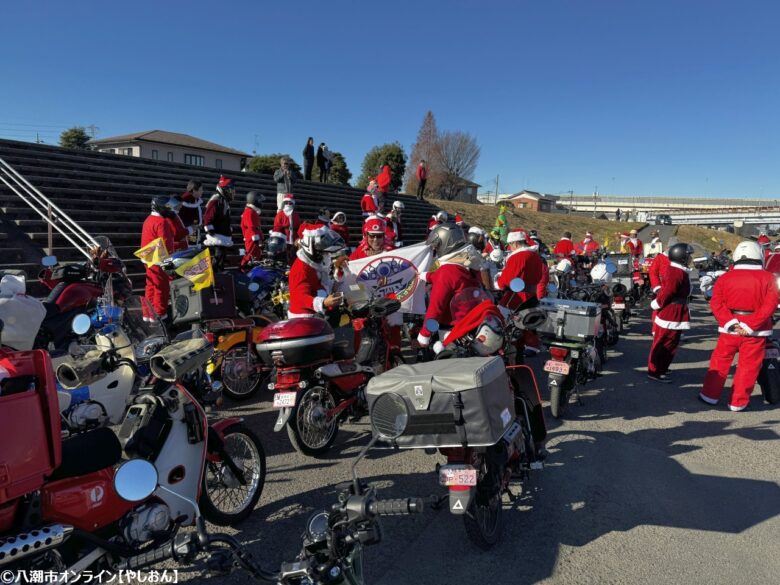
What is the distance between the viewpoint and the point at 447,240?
4.93 m

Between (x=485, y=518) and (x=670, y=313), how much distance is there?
5.41 meters

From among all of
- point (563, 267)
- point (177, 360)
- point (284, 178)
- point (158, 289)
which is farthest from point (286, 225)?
point (177, 360)

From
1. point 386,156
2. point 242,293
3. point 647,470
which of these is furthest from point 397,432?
point 386,156

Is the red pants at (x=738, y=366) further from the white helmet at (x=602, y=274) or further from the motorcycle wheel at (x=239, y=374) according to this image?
the motorcycle wheel at (x=239, y=374)

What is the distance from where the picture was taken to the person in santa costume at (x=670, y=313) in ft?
24.1

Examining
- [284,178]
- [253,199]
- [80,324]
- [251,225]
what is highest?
Result: [284,178]

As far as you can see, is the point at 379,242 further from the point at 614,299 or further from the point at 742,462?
the point at 614,299

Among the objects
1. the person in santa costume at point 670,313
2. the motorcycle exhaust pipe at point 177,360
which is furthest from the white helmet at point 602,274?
the motorcycle exhaust pipe at point 177,360

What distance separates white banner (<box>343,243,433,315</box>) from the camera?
697 centimetres

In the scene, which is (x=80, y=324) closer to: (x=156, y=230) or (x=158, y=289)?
(x=156, y=230)

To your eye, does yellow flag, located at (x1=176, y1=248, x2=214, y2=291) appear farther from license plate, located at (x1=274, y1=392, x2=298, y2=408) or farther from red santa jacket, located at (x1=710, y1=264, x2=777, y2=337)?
red santa jacket, located at (x1=710, y1=264, x2=777, y2=337)

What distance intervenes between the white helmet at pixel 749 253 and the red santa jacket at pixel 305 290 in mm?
5005

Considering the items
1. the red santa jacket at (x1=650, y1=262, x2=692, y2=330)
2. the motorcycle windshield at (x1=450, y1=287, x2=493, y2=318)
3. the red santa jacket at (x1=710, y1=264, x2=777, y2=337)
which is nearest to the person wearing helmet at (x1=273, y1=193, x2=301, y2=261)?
the red santa jacket at (x1=650, y1=262, x2=692, y2=330)

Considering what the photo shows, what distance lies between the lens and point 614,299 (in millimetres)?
10398
